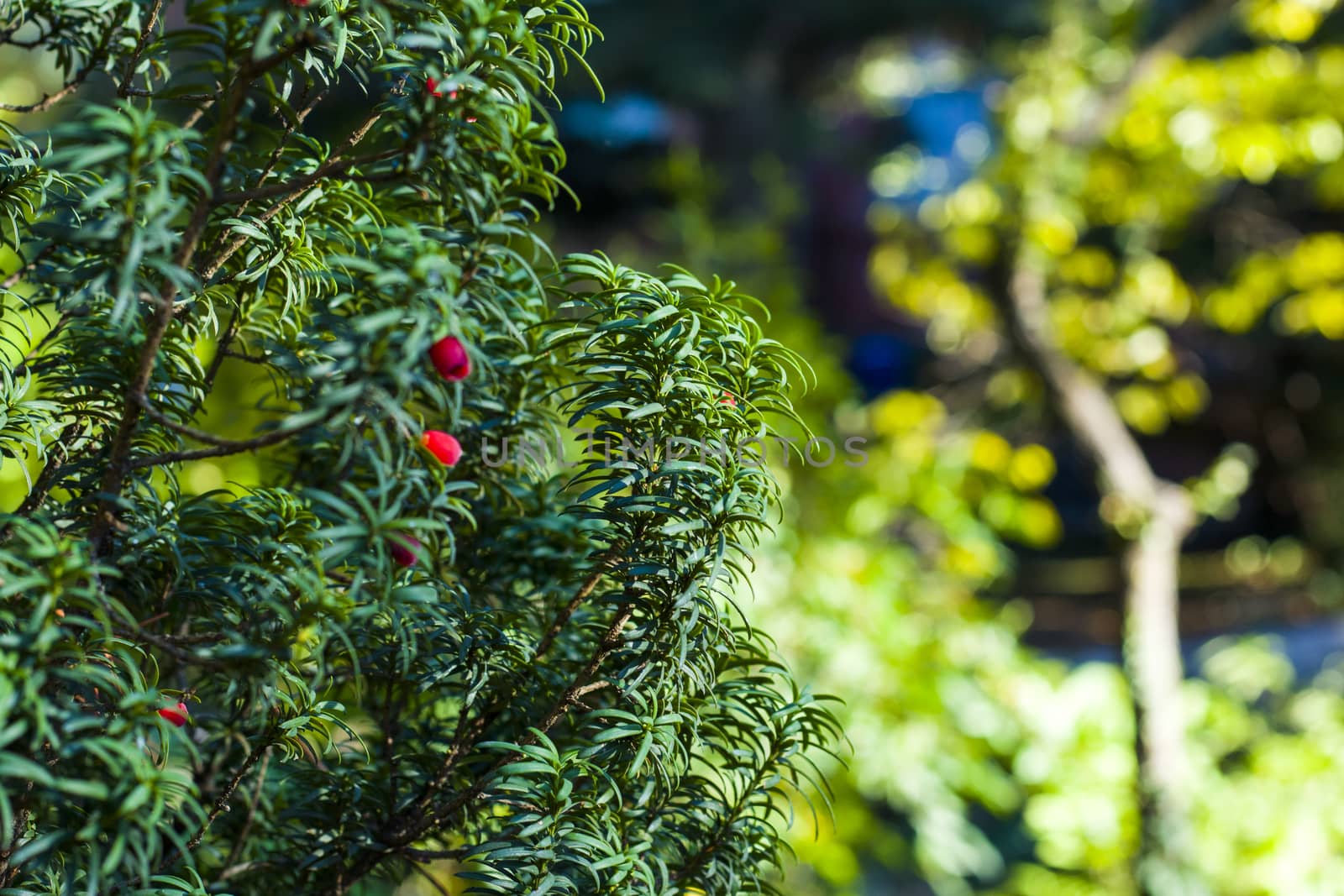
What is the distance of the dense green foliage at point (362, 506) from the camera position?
0.59m

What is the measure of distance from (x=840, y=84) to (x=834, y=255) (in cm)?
329

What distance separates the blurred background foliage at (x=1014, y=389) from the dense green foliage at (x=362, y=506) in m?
1.24

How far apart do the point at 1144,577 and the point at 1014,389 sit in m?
0.76

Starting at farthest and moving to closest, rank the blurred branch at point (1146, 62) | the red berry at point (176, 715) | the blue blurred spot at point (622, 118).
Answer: the blue blurred spot at point (622, 118)
the blurred branch at point (1146, 62)
the red berry at point (176, 715)

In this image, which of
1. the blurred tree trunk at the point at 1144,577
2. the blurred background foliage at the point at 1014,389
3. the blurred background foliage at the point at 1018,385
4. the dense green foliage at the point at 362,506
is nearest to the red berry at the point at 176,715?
the dense green foliage at the point at 362,506

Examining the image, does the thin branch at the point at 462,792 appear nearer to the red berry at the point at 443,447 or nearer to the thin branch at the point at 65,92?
the red berry at the point at 443,447

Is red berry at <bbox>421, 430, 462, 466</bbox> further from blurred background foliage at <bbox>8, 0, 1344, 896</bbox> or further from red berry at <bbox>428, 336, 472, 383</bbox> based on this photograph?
blurred background foliage at <bbox>8, 0, 1344, 896</bbox>

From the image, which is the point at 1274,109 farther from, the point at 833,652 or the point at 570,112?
the point at 570,112

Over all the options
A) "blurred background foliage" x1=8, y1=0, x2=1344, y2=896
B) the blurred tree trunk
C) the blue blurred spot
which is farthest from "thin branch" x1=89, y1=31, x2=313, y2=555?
the blue blurred spot

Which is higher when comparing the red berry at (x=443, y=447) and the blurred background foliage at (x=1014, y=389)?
the blurred background foliage at (x=1014, y=389)

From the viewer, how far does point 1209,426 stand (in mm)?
4547

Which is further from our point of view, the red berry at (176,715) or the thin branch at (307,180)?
the red berry at (176,715)

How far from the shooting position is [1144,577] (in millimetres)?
2295

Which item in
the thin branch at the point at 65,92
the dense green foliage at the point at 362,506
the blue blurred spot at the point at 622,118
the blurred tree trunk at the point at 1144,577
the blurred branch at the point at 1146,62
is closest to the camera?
the dense green foliage at the point at 362,506
